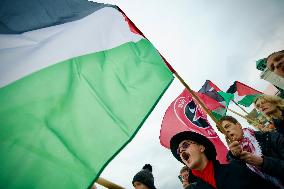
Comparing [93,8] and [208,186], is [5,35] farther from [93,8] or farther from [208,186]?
[208,186]

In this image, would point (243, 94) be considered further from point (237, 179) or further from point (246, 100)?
point (237, 179)

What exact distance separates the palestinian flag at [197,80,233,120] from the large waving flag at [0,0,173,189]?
20.0ft

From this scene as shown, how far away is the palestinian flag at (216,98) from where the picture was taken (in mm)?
9383

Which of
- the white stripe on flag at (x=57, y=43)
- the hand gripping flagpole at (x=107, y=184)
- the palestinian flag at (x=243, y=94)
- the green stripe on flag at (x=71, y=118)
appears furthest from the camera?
the palestinian flag at (x=243, y=94)

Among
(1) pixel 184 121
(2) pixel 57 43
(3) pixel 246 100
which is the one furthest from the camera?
(3) pixel 246 100

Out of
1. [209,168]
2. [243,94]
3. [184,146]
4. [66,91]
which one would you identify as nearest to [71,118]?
[66,91]

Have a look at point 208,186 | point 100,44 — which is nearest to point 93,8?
point 100,44

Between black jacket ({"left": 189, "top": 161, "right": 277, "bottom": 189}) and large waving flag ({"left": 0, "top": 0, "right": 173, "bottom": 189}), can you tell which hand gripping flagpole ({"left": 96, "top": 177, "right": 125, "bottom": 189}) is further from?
black jacket ({"left": 189, "top": 161, "right": 277, "bottom": 189})

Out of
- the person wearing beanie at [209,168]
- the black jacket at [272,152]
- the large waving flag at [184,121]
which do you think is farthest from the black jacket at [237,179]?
the large waving flag at [184,121]

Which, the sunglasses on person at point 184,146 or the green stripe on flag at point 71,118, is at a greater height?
the green stripe on flag at point 71,118

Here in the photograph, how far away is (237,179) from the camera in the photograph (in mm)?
3105

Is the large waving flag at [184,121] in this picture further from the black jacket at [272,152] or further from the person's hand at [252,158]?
the person's hand at [252,158]

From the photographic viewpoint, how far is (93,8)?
12.4ft

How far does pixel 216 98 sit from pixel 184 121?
3.81 m
